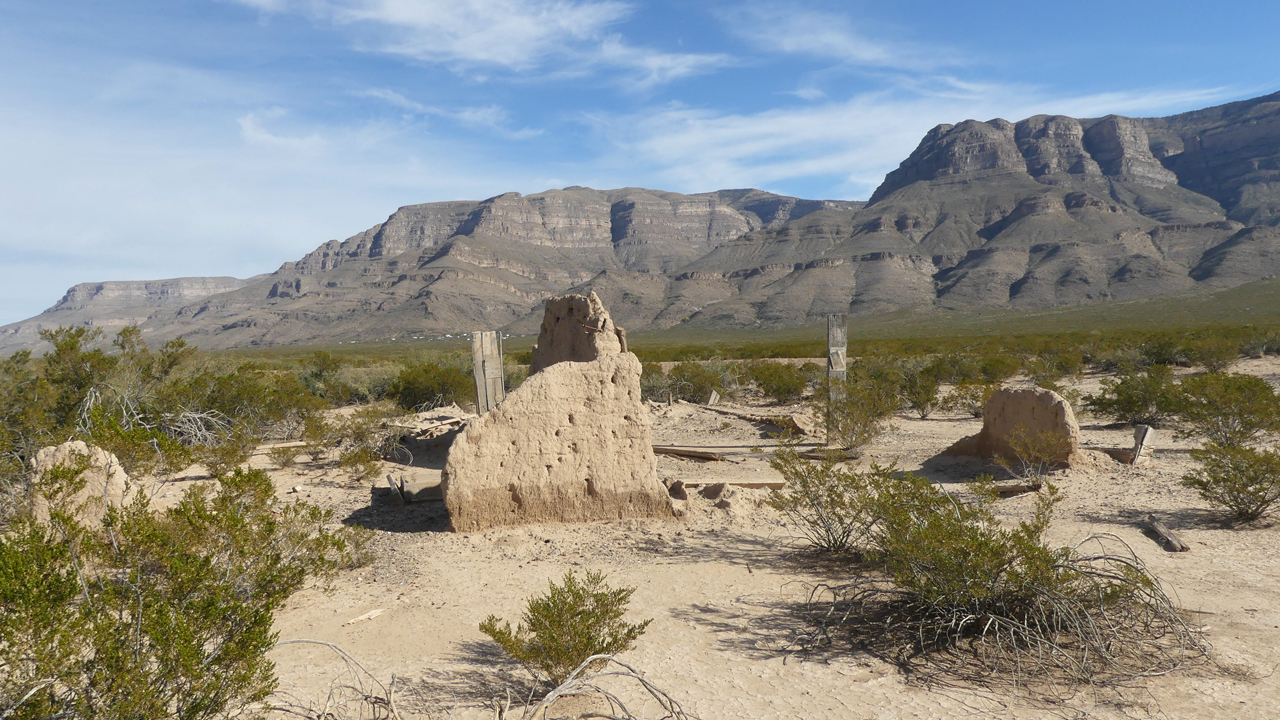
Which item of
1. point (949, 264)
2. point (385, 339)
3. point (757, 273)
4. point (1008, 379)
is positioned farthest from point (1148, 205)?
point (385, 339)

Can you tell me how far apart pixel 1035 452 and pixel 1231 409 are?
359 cm

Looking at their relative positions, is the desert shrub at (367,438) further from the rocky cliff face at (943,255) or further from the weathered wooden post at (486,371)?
the rocky cliff face at (943,255)

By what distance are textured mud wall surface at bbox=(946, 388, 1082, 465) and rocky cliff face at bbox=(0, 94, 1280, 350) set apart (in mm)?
67330

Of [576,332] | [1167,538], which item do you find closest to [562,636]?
[576,332]

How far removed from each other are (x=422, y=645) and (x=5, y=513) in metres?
6.47

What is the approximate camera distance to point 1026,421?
1040 centimetres

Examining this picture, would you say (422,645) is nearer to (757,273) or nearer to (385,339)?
(385,339)

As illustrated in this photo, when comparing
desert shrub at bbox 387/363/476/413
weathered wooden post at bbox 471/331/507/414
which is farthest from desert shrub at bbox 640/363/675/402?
weathered wooden post at bbox 471/331/507/414

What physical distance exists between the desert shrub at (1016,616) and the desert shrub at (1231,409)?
7.19 m

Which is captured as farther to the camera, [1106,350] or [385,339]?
[385,339]

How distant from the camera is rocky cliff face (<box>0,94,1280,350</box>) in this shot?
267ft

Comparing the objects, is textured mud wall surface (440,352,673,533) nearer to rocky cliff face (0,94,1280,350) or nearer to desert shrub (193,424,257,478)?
desert shrub (193,424,257,478)

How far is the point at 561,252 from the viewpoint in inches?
6403

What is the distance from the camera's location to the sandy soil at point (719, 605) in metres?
4.20
